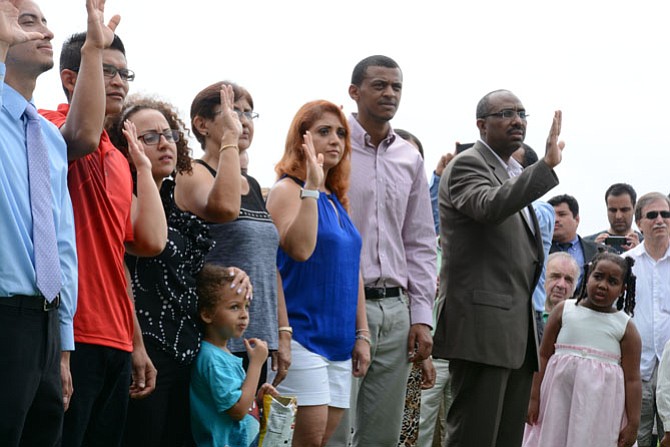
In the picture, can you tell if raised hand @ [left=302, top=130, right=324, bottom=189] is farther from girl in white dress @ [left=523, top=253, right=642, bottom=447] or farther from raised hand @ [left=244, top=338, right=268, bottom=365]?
girl in white dress @ [left=523, top=253, right=642, bottom=447]

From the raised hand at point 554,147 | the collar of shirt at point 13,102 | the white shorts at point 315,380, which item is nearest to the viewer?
the collar of shirt at point 13,102

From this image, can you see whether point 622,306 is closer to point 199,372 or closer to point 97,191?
point 199,372

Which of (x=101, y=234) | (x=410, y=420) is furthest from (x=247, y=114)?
(x=410, y=420)

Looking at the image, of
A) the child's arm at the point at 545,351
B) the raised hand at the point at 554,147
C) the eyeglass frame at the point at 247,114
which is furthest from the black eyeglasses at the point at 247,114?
the child's arm at the point at 545,351

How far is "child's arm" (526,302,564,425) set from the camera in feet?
22.4

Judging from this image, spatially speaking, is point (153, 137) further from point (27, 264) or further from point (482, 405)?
point (482, 405)

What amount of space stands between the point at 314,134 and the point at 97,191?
1.67m

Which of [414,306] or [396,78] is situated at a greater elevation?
[396,78]

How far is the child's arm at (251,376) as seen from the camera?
450 cm

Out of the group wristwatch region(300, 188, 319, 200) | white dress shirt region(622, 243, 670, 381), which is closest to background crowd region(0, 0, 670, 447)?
wristwatch region(300, 188, 319, 200)

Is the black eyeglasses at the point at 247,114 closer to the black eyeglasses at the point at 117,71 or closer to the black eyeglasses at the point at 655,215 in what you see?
the black eyeglasses at the point at 117,71

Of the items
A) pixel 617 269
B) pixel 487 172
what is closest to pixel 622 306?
pixel 617 269

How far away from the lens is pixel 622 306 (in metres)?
7.10

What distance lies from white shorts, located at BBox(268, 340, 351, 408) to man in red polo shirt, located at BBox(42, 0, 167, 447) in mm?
932
